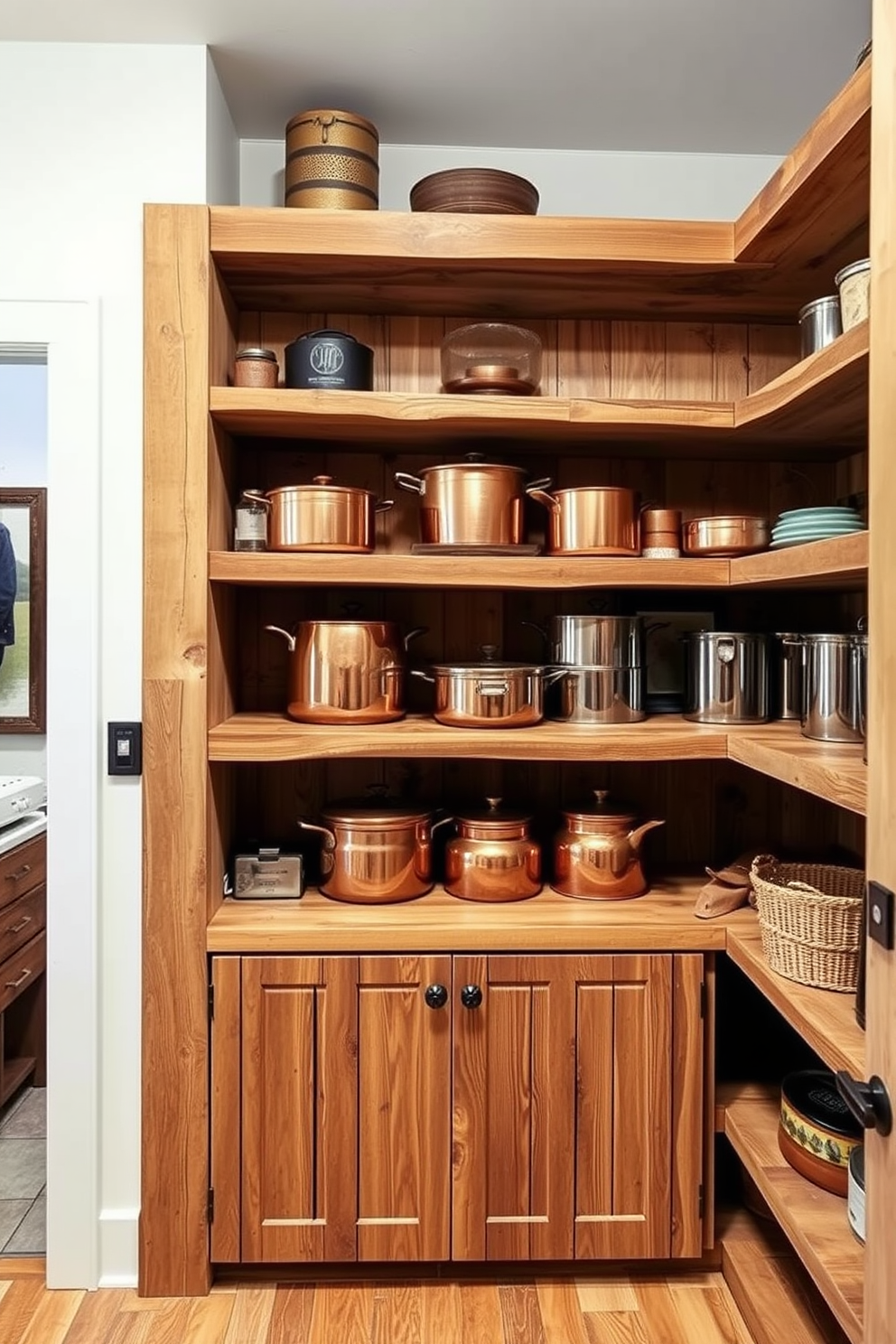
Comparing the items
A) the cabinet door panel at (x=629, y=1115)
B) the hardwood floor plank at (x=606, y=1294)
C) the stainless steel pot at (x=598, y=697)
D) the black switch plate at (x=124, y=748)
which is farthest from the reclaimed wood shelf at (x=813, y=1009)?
the black switch plate at (x=124, y=748)

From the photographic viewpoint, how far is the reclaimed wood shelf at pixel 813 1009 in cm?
132

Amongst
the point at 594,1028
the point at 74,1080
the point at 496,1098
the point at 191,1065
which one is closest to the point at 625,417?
the point at 594,1028

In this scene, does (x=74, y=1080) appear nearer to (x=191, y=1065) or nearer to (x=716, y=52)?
(x=191, y=1065)

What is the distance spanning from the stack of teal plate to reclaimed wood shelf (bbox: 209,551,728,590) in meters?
0.23

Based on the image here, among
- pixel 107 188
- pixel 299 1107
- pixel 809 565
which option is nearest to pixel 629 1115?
pixel 299 1107

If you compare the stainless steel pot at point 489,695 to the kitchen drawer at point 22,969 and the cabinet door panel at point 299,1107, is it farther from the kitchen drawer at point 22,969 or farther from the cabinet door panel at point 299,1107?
the kitchen drawer at point 22,969

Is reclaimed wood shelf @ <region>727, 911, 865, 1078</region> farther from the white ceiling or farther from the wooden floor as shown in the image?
the white ceiling

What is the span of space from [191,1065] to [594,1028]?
0.81 meters

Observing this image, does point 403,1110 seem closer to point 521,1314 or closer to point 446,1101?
point 446,1101

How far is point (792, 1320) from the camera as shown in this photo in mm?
1726

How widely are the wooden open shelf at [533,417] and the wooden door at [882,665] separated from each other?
1.91 ft

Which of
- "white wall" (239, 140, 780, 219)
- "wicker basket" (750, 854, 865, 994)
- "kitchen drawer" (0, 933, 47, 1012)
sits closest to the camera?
"wicker basket" (750, 854, 865, 994)

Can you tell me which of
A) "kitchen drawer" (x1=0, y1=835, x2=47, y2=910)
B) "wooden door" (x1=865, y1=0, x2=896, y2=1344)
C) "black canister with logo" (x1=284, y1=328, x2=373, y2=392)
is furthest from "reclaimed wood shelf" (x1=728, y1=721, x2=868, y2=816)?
"kitchen drawer" (x1=0, y1=835, x2=47, y2=910)

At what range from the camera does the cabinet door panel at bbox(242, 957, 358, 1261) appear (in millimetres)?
1814
